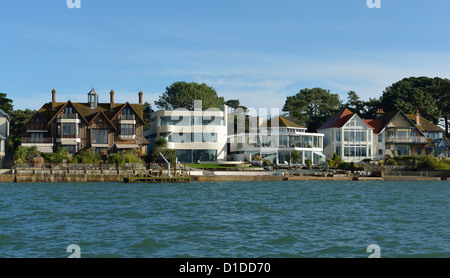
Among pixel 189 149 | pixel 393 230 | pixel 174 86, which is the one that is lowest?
pixel 393 230

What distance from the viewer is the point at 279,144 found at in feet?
247

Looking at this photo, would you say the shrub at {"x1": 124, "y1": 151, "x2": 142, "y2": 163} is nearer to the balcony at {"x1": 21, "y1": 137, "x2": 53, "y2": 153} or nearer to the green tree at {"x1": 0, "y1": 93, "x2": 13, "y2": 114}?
the balcony at {"x1": 21, "y1": 137, "x2": 53, "y2": 153}

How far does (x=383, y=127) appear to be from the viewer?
8469 cm

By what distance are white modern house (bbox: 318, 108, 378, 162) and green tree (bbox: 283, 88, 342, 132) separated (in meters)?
16.3

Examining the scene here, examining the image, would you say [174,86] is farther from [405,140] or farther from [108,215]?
[108,215]

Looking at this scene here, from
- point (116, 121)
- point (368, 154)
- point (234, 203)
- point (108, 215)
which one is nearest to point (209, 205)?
point (234, 203)

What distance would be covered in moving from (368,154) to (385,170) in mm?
9752

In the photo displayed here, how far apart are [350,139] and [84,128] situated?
39.4 metres

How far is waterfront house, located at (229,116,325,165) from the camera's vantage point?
7488 centimetres

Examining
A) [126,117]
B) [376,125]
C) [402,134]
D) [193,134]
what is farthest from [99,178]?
[402,134]

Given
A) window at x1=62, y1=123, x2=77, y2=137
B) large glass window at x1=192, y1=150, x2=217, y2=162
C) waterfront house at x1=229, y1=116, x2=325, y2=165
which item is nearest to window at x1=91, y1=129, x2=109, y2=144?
window at x1=62, y1=123, x2=77, y2=137

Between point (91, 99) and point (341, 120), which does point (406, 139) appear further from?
point (91, 99)

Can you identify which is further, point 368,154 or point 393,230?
point 368,154

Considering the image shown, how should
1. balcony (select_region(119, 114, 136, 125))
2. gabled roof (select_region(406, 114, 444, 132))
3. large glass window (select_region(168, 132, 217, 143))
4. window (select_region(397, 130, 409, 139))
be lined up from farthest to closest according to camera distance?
gabled roof (select_region(406, 114, 444, 132))
window (select_region(397, 130, 409, 139))
large glass window (select_region(168, 132, 217, 143))
balcony (select_region(119, 114, 136, 125))
